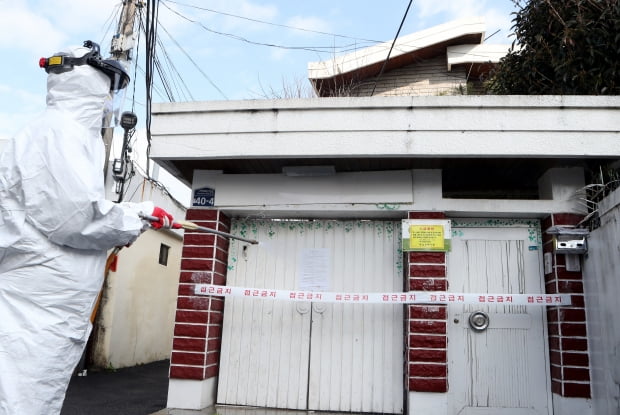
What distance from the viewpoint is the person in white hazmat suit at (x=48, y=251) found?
2.31m

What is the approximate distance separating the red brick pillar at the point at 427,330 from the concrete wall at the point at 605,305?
124 centimetres

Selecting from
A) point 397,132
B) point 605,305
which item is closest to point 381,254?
point 397,132

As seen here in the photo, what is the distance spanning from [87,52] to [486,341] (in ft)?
13.6

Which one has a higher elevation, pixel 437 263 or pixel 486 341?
pixel 437 263

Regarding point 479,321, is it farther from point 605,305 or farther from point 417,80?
point 417,80

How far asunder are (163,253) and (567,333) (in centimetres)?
916

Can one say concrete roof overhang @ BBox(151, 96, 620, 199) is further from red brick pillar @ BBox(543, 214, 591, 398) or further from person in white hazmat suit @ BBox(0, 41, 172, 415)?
person in white hazmat suit @ BBox(0, 41, 172, 415)

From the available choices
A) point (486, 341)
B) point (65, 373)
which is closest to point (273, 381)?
point (486, 341)

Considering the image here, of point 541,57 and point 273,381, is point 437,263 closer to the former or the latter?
point 273,381

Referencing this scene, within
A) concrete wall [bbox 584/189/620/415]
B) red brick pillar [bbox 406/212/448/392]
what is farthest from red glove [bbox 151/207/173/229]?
concrete wall [bbox 584/189/620/415]

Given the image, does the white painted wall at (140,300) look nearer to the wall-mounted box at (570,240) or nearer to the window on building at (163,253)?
the window on building at (163,253)

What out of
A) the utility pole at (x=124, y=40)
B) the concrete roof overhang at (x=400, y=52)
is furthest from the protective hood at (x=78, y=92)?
the concrete roof overhang at (x=400, y=52)

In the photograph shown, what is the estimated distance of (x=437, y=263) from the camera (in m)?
4.89

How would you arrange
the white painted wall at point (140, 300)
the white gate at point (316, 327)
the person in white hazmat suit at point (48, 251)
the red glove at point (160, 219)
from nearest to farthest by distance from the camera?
the person in white hazmat suit at point (48, 251)
the red glove at point (160, 219)
the white gate at point (316, 327)
the white painted wall at point (140, 300)
